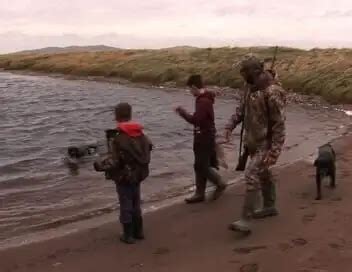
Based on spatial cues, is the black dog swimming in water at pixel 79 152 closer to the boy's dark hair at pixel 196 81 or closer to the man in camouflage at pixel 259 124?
the boy's dark hair at pixel 196 81

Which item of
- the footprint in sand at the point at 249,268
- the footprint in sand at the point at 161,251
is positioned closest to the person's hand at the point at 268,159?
the footprint in sand at the point at 249,268

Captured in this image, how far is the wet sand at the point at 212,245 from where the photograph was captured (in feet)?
22.5

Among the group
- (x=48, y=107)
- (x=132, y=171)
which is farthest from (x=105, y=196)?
(x=48, y=107)

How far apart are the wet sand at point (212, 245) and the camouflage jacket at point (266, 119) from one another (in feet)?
4.04

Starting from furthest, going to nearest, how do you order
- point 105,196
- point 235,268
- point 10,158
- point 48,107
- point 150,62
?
point 150,62
point 48,107
point 10,158
point 105,196
point 235,268

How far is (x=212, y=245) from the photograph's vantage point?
25.1ft

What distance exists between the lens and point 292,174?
12195 millimetres

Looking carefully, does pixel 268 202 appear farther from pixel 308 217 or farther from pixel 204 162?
pixel 204 162

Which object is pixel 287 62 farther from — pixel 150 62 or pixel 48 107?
pixel 48 107

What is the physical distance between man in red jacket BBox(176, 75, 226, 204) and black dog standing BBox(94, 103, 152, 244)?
5.28 ft

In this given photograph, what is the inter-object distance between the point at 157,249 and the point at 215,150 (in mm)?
2866

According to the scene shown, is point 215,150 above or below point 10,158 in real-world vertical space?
above

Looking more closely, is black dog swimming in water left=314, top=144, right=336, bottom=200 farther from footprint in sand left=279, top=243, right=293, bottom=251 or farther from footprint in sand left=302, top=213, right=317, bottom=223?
footprint in sand left=279, top=243, right=293, bottom=251

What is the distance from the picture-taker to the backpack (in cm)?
775
